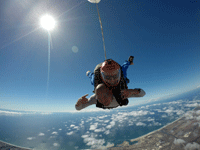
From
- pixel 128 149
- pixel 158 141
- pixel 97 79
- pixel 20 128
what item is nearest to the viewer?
pixel 97 79

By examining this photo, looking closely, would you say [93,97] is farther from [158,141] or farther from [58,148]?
[58,148]

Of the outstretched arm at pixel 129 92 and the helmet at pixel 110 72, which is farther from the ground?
the helmet at pixel 110 72

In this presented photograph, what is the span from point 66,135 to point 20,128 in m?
105

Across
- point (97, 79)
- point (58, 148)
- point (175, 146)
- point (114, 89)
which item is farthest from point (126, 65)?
point (58, 148)

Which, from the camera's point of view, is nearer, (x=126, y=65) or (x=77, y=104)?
(x=77, y=104)

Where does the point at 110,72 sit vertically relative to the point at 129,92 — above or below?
above

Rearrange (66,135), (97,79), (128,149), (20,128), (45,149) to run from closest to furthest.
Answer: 1. (97,79)
2. (128,149)
3. (45,149)
4. (66,135)
5. (20,128)

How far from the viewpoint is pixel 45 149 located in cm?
12000

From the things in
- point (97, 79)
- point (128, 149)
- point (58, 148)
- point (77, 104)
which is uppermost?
point (97, 79)

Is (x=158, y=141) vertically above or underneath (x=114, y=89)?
underneath

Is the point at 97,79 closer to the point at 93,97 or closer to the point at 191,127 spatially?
the point at 93,97

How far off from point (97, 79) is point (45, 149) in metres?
179

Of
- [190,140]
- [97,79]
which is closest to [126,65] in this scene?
[97,79]

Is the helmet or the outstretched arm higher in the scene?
the helmet
